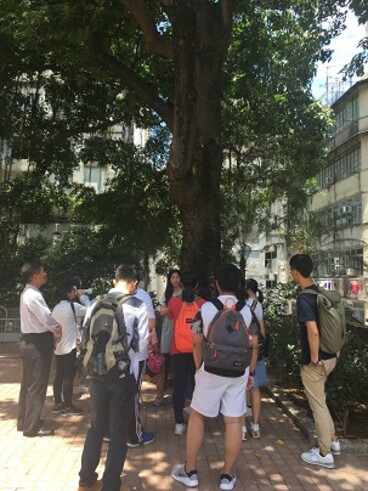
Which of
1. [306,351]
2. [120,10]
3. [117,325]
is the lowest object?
[306,351]

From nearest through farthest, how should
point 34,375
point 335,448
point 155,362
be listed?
1. point 335,448
2. point 34,375
3. point 155,362

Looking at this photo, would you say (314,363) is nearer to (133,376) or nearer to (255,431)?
(255,431)

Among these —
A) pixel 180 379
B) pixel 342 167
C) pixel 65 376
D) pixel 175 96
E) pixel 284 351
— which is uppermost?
pixel 342 167

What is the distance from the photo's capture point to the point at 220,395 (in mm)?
3957

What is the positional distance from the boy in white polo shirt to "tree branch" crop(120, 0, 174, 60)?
15.5 feet

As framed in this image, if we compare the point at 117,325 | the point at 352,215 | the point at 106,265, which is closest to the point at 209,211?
the point at 117,325

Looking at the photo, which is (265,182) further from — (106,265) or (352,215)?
(352,215)

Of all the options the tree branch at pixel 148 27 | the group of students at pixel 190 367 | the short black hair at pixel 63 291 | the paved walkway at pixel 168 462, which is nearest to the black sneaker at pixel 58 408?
the paved walkway at pixel 168 462

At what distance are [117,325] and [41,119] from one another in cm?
987

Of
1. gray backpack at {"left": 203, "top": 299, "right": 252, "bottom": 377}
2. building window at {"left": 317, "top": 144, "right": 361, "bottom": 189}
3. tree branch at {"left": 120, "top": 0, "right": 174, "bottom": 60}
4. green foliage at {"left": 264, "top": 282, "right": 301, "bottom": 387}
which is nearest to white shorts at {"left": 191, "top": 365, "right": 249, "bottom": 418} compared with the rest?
gray backpack at {"left": 203, "top": 299, "right": 252, "bottom": 377}

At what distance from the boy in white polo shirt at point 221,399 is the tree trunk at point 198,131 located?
9.67 ft

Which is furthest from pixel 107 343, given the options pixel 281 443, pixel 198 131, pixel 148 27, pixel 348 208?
pixel 348 208

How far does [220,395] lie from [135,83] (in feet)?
20.8

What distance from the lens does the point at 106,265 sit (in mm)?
11898
